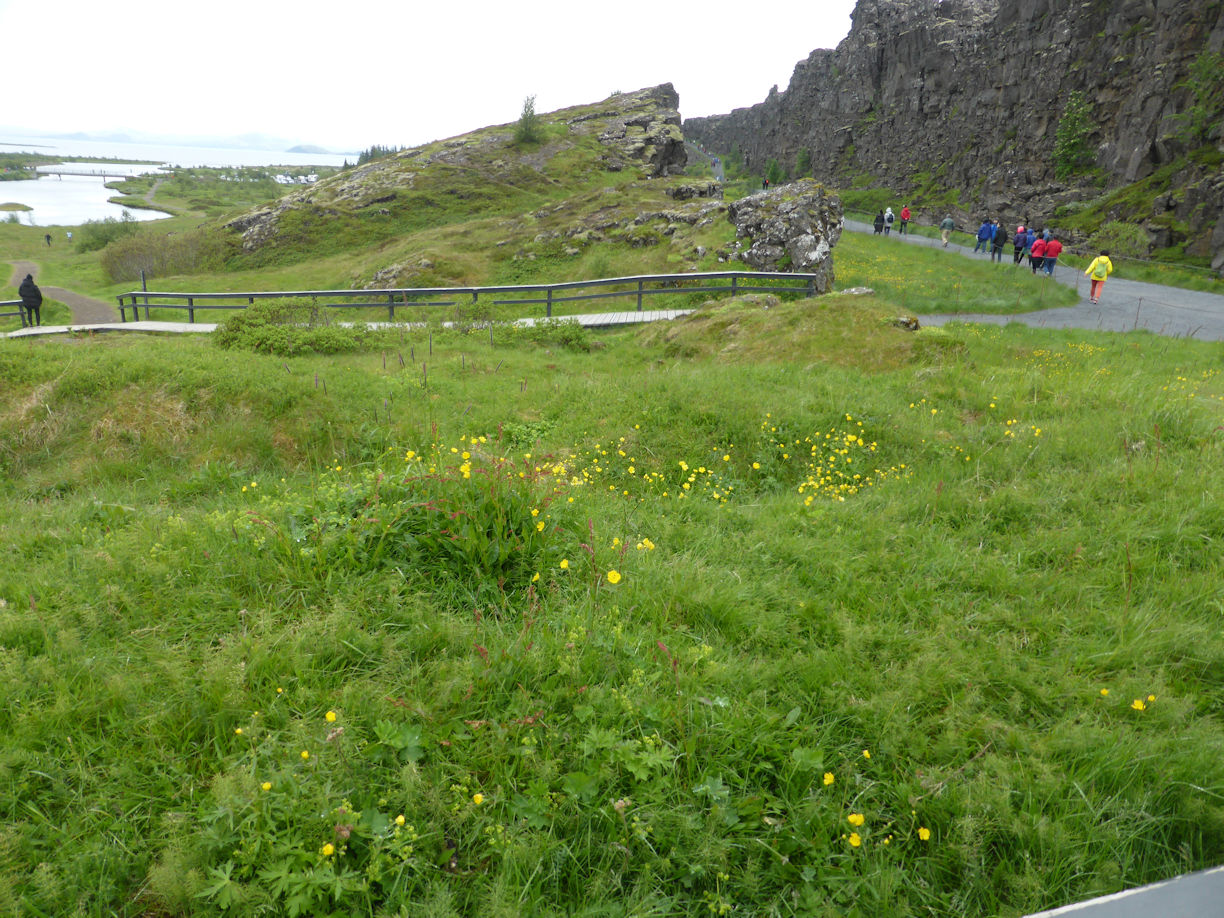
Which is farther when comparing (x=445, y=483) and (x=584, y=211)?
(x=584, y=211)

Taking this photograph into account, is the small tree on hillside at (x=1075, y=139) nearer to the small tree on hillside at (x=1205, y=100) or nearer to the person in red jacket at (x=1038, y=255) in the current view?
the small tree on hillside at (x=1205, y=100)

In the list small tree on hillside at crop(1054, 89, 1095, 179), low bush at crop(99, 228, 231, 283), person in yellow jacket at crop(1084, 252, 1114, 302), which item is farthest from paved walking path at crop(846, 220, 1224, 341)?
low bush at crop(99, 228, 231, 283)

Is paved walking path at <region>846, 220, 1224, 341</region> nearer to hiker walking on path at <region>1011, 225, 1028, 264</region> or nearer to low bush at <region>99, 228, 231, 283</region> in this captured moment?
hiker walking on path at <region>1011, 225, 1028, 264</region>

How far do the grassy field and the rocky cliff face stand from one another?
29.0 m

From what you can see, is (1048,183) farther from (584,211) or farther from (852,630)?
(852,630)

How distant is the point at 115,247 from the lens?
44125 mm

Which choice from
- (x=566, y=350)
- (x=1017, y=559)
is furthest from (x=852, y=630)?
(x=566, y=350)

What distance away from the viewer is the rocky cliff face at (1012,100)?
1339 inches

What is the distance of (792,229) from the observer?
18.9 m

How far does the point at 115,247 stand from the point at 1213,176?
63.4m

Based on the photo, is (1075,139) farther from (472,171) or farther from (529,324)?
(529,324)

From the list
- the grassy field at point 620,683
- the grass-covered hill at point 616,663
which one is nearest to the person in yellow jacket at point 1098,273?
the grass-covered hill at point 616,663

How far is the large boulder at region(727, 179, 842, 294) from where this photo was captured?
18203 mm

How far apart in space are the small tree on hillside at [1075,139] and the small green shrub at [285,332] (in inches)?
2011
